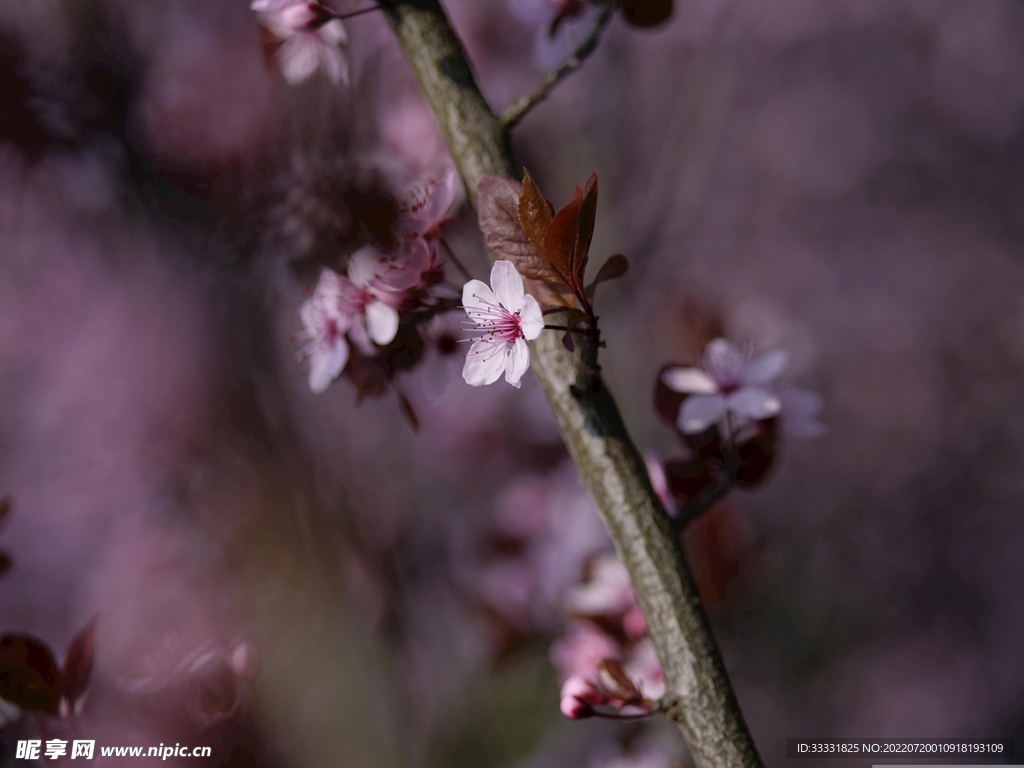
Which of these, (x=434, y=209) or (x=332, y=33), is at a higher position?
(x=332, y=33)

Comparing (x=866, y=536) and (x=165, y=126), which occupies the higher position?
(x=165, y=126)

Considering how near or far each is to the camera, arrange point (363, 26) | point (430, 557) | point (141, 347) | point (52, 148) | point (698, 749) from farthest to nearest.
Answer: point (363, 26)
point (141, 347)
point (430, 557)
point (52, 148)
point (698, 749)

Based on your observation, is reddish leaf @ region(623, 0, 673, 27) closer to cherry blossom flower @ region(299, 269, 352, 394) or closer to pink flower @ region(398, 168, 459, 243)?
pink flower @ region(398, 168, 459, 243)

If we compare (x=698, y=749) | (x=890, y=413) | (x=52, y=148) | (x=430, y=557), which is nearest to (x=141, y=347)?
(x=52, y=148)

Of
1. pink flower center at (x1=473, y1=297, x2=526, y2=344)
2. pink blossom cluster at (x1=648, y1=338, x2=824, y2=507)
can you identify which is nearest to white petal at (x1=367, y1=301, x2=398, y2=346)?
pink flower center at (x1=473, y1=297, x2=526, y2=344)

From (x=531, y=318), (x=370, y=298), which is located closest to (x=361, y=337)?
(x=370, y=298)

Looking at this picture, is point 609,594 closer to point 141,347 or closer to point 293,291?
point 293,291

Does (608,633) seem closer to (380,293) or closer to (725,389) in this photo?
(725,389)
